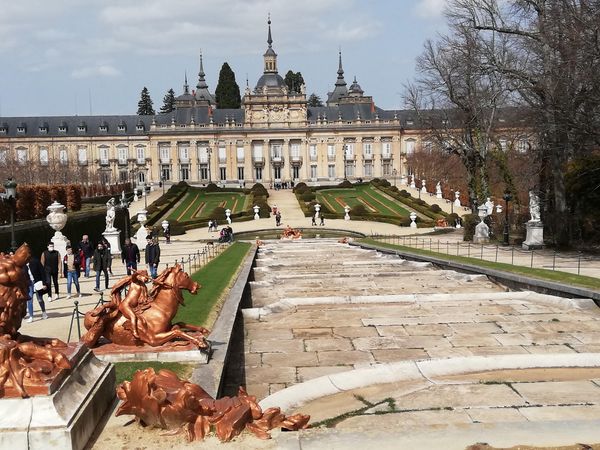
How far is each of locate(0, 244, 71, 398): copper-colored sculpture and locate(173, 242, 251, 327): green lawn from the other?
4536 mm

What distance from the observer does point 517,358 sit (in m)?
7.97

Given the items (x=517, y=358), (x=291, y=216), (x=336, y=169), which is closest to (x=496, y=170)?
(x=291, y=216)

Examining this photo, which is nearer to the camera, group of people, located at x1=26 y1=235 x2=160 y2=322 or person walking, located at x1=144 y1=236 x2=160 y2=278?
group of people, located at x1=26 y1=235 x2=160 y2=322

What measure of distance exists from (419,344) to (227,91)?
319 ft

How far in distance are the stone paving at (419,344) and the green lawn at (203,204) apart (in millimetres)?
34262

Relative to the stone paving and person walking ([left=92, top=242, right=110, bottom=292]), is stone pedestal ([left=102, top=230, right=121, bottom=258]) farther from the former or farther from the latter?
the stone paving

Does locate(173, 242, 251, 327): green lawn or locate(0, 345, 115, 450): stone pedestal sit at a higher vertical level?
locate(0, 345, 115, 450): stone pedestal

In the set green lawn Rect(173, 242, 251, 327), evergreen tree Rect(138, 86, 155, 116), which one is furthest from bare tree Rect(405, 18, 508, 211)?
evergreen tree Rect(138, 86, 155, 116)

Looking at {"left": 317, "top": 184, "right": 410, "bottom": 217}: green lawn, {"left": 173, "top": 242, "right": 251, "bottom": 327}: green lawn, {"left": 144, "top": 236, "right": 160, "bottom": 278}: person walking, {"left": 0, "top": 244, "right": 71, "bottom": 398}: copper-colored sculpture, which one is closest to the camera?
{"left": 0, "top": 244, "right": 71, "bottom": 398}: copper-colored sculpture

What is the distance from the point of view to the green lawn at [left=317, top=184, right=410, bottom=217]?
51.1 metres

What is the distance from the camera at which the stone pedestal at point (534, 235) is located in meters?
23.9

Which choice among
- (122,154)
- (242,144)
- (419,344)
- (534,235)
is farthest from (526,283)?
(122,154)

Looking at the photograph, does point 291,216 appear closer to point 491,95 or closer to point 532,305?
point 491,95

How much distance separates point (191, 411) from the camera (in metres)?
4.85
